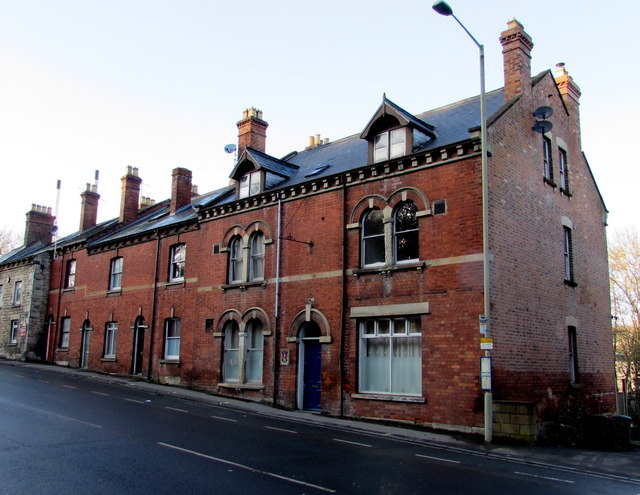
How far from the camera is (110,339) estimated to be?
29.4 metres

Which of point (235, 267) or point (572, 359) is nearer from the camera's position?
point (572, 359)

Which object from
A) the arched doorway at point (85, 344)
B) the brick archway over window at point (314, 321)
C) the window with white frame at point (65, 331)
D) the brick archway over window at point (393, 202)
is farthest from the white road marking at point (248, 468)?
the window with white frame at point (65, 331)

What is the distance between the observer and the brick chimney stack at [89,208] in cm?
3697

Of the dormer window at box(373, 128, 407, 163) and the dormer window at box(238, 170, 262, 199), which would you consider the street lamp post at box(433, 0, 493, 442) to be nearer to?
the dormer window at box(373, 128, 407, 163)

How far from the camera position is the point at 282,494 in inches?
316

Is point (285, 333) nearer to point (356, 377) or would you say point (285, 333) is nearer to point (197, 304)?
point (356, 377)

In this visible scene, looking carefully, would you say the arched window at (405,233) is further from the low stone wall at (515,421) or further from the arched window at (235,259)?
the arched window at (235,259)

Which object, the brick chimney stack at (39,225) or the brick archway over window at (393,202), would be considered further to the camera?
the brick chimney stack at (39,225)

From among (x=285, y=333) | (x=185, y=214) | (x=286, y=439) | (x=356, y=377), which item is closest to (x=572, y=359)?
(x=356, y=377)

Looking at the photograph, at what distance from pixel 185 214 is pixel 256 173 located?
6.50 meters

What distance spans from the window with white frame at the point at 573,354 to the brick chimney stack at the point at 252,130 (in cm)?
1582

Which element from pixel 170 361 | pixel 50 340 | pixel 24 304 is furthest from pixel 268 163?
pixel 24 304

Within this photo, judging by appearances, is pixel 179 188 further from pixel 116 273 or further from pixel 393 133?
pixel 393 133

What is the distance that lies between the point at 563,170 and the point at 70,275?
89.4ft
